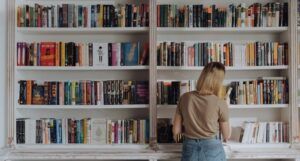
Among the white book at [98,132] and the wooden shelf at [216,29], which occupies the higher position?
Answer: the wooden shelf at [216,29]

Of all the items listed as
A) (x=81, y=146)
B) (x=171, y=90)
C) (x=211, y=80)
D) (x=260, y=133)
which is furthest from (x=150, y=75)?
(x=260, y=133)

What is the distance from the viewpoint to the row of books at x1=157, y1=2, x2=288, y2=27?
334 cm

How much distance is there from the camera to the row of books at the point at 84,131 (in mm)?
3338

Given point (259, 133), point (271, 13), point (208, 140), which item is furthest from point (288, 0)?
point (208, 140)

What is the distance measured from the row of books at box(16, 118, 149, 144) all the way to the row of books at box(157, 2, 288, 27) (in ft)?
3.26

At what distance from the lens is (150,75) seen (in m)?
3.30

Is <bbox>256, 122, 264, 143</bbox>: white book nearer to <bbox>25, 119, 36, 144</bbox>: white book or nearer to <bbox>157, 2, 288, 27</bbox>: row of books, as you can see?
<bbox>157, 2, 288, 27</bbox>: row of books

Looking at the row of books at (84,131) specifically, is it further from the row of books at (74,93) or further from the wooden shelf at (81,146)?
the row of books at (74,93)

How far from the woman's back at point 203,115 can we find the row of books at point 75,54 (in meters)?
0.75

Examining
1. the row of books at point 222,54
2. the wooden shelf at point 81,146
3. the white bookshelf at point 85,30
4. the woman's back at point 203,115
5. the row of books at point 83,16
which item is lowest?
the wooden shelf at point 81,146

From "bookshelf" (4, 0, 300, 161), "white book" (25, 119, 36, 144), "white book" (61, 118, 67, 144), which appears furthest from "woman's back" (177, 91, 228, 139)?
"white book" (25, 119, 36, 144)

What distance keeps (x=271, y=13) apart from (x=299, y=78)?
71cm

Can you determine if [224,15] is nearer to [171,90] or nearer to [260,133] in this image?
[171,90]

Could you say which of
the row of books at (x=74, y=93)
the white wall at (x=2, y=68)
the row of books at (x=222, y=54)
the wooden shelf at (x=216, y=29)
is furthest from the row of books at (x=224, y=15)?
the white wall at (x=2, y=68)
